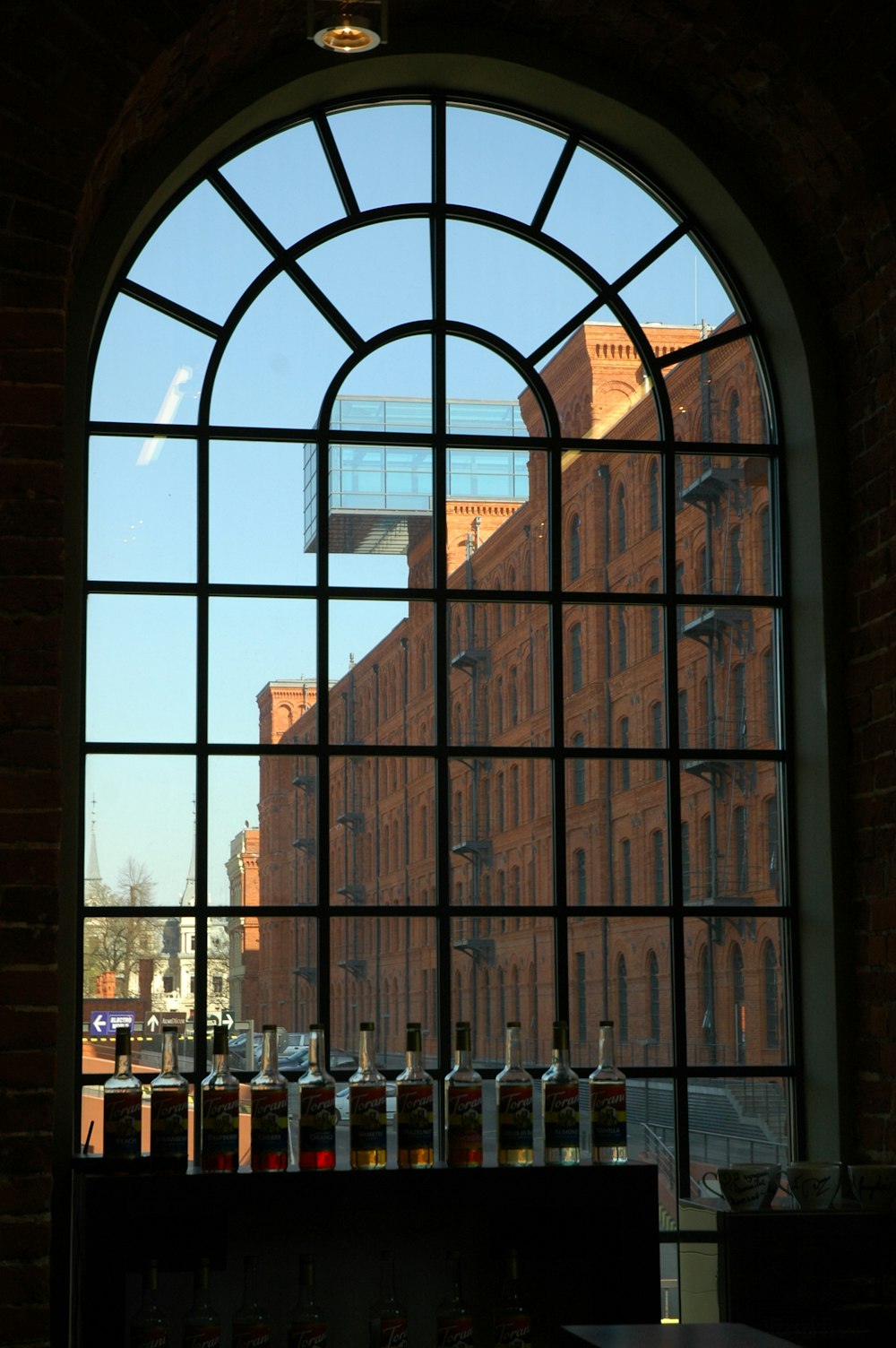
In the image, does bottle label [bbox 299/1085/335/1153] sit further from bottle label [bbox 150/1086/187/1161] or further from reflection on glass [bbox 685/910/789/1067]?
reflection on glass [bbox 685/910/789/1067]

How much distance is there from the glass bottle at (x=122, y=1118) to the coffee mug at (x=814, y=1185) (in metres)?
1.40

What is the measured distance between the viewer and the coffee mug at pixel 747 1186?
3.39 m

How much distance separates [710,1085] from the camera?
4074mm

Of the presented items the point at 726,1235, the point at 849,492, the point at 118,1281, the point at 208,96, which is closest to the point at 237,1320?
the point at 118,1281

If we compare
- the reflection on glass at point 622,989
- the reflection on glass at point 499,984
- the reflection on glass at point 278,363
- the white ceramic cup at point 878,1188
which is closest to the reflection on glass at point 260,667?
the reflection on glass at point 278,363

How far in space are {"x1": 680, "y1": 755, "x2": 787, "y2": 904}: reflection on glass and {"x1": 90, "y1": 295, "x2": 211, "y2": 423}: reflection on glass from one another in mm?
1651

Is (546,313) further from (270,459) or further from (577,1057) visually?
(577,1057)

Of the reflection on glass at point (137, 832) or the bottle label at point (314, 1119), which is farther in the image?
the reflection on glass at point (137, 832)

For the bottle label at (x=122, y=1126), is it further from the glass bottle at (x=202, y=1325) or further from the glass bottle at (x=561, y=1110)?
the glass bottle at (x=561, y=1110)

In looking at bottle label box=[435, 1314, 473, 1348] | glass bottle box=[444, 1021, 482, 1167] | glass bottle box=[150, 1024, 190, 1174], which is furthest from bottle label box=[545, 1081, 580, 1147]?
glass bottle box=[150, 1024, 190, 1174]

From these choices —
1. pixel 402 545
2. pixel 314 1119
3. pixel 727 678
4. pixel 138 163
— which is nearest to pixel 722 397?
pixel 727 678

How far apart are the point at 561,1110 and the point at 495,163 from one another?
2553 millimetres

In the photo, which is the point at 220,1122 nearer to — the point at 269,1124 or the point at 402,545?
the point at 269,1124

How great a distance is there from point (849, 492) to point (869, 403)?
0.24 metres
